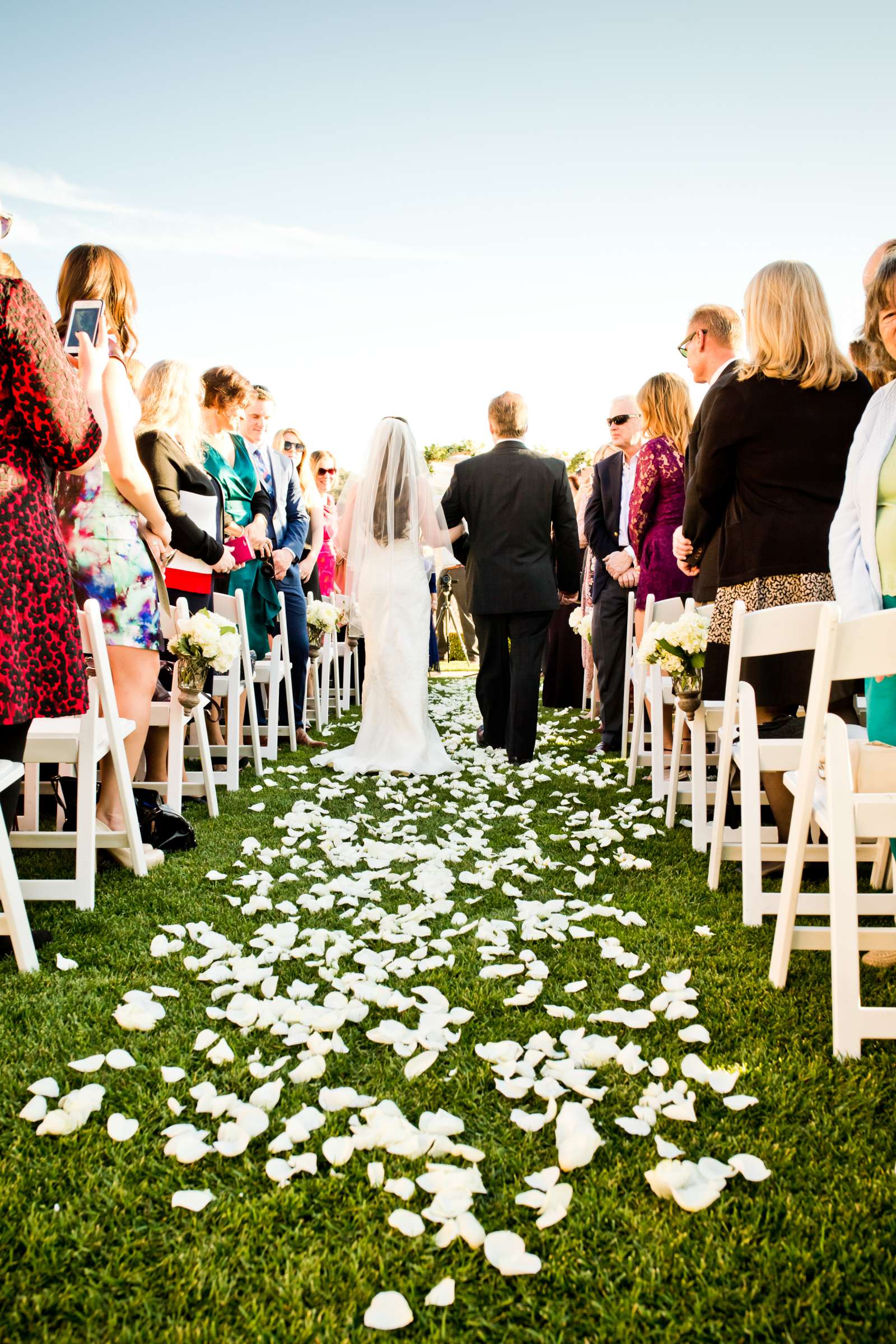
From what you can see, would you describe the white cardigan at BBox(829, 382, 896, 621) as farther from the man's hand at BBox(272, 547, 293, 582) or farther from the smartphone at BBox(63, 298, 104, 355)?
the man's hand at BBox(272, 547, 293, 582)

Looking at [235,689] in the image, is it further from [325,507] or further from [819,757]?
[325,507]

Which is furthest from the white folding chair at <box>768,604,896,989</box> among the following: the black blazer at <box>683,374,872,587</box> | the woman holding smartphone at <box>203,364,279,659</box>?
the woman holding smartphone at <box>203,364,279,659</box>

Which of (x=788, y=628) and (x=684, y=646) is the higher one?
(x=788, y=628)

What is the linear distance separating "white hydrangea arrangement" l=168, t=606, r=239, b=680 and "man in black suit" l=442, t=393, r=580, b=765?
2669 mm

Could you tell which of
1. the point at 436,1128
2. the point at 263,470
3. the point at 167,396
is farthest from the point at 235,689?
the point at 436,1128

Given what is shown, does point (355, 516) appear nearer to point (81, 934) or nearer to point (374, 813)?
point (374, 813)

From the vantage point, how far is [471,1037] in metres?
2.31

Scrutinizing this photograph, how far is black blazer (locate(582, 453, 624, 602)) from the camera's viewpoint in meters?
7.14

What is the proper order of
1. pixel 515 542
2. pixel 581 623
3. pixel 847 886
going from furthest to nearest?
pixel 581 623, pixel 515 542, pixel 847 886

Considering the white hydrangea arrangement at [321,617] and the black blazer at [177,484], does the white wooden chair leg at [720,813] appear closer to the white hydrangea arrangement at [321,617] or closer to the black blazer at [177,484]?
the black blazer at [177,484]

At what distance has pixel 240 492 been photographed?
6727 mm

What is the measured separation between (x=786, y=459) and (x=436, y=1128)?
9.27 ft

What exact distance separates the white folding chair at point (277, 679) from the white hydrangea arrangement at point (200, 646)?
210cm

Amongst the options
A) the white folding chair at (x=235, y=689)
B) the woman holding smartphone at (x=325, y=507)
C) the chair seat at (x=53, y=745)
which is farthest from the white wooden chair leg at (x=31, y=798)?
the woman holding smartphone at (x=325, y=507)
